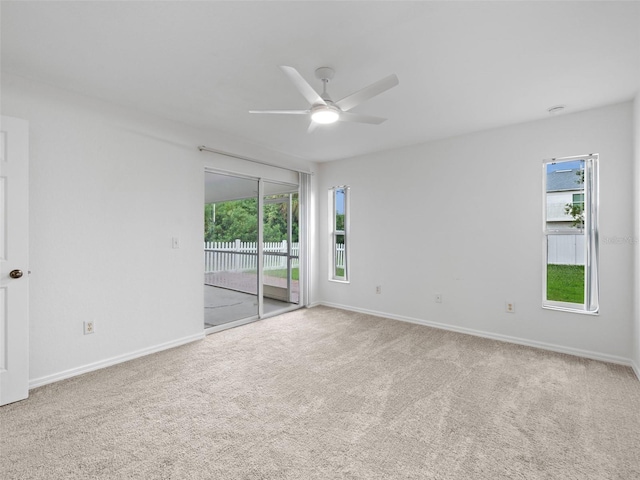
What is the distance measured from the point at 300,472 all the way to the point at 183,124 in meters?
3.39

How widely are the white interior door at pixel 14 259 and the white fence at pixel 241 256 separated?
1745mm

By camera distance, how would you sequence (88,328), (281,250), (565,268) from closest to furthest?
(88,328) → (565,268) → (281,250)

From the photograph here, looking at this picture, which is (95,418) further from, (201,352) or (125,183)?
(125,183)

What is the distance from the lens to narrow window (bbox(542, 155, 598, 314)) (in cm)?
325

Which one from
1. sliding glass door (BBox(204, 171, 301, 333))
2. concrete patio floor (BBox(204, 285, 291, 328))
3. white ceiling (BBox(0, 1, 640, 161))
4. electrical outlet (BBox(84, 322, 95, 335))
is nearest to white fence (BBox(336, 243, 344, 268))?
sliding glass door (BBox(204, 171, 301, 333))

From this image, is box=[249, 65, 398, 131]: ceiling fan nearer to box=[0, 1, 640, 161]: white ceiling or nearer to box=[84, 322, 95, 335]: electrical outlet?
box=[0, 1, 640, 161]: white ceiling

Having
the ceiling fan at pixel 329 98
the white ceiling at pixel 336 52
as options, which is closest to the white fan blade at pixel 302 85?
the ceiling fan at pixel 329 98

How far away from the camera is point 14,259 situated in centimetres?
235

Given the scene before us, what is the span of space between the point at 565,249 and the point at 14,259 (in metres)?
4.94

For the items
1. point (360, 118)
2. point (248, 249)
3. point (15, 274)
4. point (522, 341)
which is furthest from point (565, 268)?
point (15, 274)

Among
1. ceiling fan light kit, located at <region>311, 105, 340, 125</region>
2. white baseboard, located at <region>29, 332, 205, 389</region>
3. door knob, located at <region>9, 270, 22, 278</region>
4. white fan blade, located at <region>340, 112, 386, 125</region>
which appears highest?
white fan blade, located at <region>340, 112, 386, 125</region>

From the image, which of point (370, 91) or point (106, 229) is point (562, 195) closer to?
point (370, 91)

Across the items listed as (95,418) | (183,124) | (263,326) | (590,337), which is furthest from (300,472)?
(183,124)

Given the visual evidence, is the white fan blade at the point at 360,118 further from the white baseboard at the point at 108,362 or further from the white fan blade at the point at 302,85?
the white baseboard at the point at 108,362
